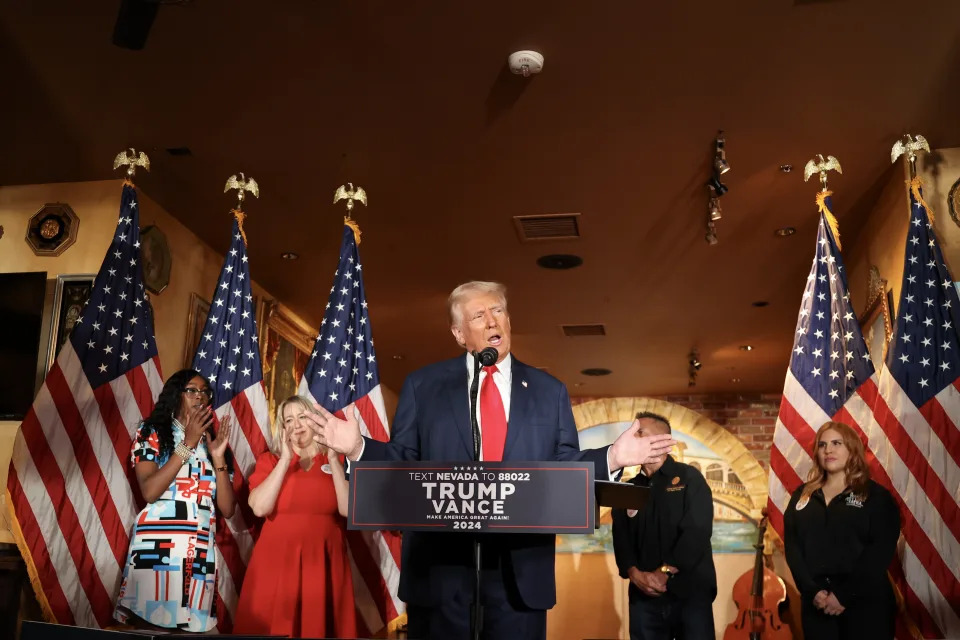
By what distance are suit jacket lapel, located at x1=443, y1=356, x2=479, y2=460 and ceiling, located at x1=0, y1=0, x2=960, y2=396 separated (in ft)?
5.57

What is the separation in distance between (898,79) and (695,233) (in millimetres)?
1892

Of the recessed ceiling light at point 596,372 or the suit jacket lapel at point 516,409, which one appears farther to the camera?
the recessed ceiling light at point 596,372

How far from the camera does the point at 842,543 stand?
3826 mm

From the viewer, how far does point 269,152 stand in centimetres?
480

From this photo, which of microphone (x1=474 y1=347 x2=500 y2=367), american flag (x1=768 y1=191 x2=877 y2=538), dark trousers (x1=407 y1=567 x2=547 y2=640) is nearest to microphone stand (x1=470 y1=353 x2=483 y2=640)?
microphone (x1=474 y1=347 x2=500 y2=367)

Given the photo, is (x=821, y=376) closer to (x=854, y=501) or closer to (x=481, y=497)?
(x=854, y=501)

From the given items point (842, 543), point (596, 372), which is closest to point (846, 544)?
point (842, 543)

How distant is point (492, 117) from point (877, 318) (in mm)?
2676

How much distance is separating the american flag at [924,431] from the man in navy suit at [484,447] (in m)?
2.14

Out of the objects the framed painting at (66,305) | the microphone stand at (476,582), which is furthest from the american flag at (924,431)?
the framed painting at (66,305)

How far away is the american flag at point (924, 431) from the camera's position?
3.73m

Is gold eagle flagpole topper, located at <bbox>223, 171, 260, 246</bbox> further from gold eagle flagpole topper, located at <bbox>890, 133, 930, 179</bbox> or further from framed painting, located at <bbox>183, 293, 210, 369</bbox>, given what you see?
gold eagle flagpole topper, located at <bbox>890, 133, 930, 179</bbox>

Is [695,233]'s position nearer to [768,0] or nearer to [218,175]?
[768,0]

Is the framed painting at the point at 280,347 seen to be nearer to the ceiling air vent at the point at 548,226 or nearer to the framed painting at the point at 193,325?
the framed painting at the point at 193,325
